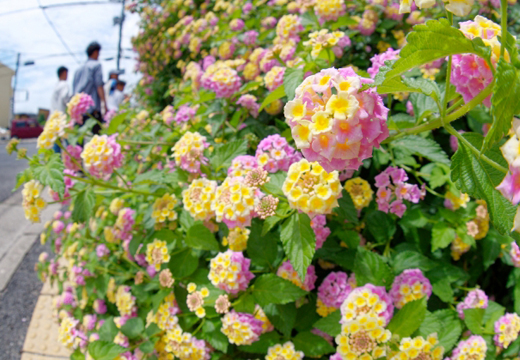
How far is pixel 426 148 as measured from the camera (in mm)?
1003

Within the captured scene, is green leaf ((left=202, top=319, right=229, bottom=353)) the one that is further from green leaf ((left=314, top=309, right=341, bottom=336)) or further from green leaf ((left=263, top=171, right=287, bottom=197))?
green leaf ((left=263, top=171, right=287, bottom=197))

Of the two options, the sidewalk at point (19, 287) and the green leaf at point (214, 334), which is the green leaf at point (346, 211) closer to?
the green leaf at point (214, 334)

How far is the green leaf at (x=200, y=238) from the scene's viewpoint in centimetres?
112

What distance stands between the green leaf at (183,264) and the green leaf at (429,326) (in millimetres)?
715

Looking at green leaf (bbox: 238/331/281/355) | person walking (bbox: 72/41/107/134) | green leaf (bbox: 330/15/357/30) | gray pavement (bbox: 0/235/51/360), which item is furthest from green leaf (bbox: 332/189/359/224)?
person walking (bbox: 72/41/107/134)

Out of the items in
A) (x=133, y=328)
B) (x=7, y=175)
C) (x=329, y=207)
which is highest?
(x=329, y=207)

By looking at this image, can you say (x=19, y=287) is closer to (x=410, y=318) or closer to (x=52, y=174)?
(x=52, y=174)

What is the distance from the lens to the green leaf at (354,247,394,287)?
100cm

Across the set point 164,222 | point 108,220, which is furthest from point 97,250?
point 164,222

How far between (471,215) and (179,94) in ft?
5.30

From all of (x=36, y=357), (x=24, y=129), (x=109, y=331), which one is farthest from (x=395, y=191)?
(x=24, y=129)

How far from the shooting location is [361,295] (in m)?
0.91

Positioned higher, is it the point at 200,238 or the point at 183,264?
the point at 200,238

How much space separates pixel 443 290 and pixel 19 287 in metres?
2.90
